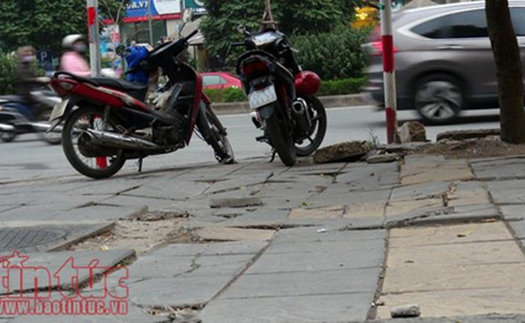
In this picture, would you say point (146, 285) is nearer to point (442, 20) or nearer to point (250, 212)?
point (250, 212)

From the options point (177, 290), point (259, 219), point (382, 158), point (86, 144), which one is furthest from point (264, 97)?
point (177, 290)

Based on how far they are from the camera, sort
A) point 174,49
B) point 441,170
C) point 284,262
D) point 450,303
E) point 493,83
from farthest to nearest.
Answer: point 493,83 → point 174,49 → point 441,170 → point 284,262 → point 450,303

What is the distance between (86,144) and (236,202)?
2414 millimetres

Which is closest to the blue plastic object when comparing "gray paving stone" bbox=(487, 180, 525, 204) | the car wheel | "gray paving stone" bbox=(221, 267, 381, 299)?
"gray paving stone" bbox=(487, 180, 525, 204)

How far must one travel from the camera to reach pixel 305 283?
4637 mm

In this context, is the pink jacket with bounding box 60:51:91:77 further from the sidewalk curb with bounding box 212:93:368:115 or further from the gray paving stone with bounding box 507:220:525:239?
the gray paving stone with bounding box 507:220:525:239

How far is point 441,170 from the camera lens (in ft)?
26.4

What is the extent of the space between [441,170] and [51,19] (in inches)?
1232

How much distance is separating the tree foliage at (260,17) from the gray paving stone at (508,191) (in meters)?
27.1

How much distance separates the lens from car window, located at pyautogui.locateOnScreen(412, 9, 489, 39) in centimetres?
1429

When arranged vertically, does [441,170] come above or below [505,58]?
below

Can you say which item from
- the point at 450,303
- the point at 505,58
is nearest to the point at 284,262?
the point at 450,303

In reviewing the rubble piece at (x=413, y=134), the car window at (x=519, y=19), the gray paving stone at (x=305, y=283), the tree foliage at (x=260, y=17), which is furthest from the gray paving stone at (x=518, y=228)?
the tree foliage at (x=260, y=17)

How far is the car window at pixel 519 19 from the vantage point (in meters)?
14.3
